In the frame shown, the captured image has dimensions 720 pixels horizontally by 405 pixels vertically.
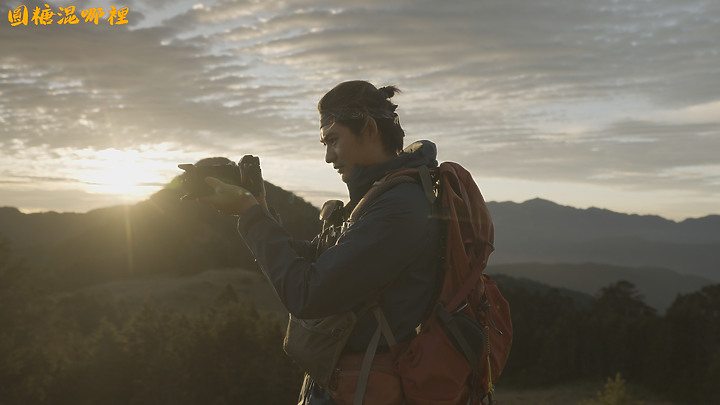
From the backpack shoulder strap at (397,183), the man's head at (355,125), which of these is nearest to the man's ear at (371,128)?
the man's head at (355,125)

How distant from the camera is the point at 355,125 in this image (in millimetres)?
2805

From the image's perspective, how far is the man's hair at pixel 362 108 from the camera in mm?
2797

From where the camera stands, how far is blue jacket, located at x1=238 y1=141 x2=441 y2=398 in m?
2.35

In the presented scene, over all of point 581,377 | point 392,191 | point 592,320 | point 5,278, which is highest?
point 392,191

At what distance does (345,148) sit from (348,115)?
0.53 feet

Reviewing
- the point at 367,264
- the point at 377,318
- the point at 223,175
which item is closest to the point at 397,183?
the point at 367,264

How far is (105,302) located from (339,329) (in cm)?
6022

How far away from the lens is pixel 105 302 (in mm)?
56594

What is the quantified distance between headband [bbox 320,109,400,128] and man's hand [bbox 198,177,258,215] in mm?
533

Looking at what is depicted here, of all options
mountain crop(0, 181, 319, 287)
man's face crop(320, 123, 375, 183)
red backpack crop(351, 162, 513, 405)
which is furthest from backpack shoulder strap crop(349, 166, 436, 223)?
mountain crop(0, 181, 319, 287)

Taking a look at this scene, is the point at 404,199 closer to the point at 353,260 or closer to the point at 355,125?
the point at 353,260

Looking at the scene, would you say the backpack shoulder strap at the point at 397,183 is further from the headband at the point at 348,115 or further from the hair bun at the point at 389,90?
the hair bun at the point at 389,90

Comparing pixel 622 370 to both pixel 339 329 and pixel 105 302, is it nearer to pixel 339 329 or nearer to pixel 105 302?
pixel 105 302

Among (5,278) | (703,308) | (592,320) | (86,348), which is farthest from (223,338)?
(703,308)
